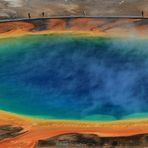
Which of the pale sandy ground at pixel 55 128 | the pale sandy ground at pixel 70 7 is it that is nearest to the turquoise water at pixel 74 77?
the pale sandy ground at pixel 55 128

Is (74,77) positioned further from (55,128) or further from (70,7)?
(70,7)

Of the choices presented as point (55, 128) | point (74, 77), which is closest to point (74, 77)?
point (74, 77)

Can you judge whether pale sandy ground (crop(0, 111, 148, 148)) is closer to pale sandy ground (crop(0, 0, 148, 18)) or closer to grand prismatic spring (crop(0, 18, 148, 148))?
grand prismatic spring (crop(0, 18, 148, 148))

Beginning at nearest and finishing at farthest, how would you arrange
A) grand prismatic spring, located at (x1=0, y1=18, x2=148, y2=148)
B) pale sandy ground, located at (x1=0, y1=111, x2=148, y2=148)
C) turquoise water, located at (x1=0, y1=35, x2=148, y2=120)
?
pale sandy ground, located at (x1=0, y1=111, x2=148, y2=148)
grand prismatic spring, located at (x1=0, y1=18, x2=148, y2=148)
turquoise water, located at (x1=0, y1=35, x2=148, y2=120)

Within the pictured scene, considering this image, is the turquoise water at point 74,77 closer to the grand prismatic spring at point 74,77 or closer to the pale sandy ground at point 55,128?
the grand prismatic spring at point 74,77

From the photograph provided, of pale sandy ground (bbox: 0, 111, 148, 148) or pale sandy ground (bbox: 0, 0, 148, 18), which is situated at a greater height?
pale sandy ground (bbox: 0, 0, 148, 18)

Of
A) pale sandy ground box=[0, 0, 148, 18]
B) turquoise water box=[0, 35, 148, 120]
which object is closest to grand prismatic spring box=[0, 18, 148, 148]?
turquoise water box=[0, 35, 148, 120]
